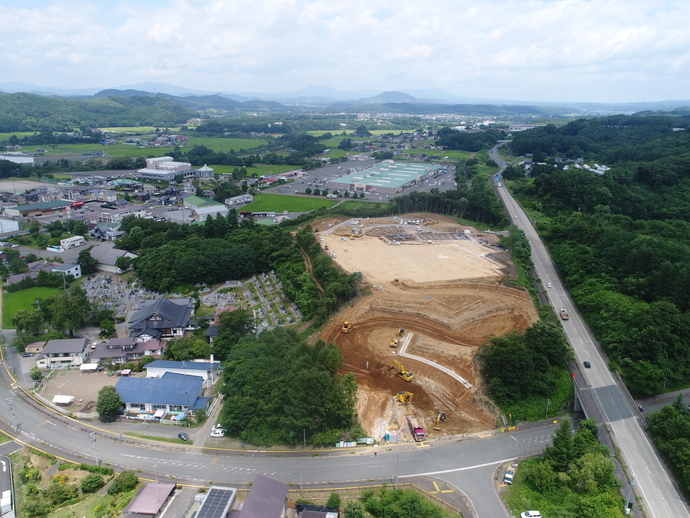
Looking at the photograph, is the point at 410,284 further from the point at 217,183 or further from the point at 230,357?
the point at 217,183

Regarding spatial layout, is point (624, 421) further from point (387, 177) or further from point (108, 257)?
point (387, 177)

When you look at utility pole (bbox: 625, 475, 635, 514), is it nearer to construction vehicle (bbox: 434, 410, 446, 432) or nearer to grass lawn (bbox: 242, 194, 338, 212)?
construction vehicle (bbox: 434, 410, 446, 432)

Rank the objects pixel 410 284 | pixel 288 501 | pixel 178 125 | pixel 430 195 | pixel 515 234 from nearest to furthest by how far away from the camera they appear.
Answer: pixel 288 501, pixel 410 284, pixel 515 234, pixel 430 195, pixel 178 125

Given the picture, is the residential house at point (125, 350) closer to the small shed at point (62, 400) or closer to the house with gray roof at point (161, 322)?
the house with gray roof at point (161, 322)

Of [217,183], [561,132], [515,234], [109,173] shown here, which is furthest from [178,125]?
[515,234]

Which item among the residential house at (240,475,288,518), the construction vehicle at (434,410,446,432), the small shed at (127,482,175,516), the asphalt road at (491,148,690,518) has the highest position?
the residential house at (240,475,288,518)

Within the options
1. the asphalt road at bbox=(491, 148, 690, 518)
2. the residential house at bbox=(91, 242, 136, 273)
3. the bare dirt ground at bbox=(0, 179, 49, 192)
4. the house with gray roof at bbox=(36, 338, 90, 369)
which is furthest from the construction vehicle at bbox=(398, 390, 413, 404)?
the bare dirt ground at bbox=(0, 179, 49, 192)

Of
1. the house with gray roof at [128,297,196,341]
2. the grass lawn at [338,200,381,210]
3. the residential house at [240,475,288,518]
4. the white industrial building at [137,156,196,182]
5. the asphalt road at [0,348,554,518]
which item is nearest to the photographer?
the residential house at [240,475,288,518]
